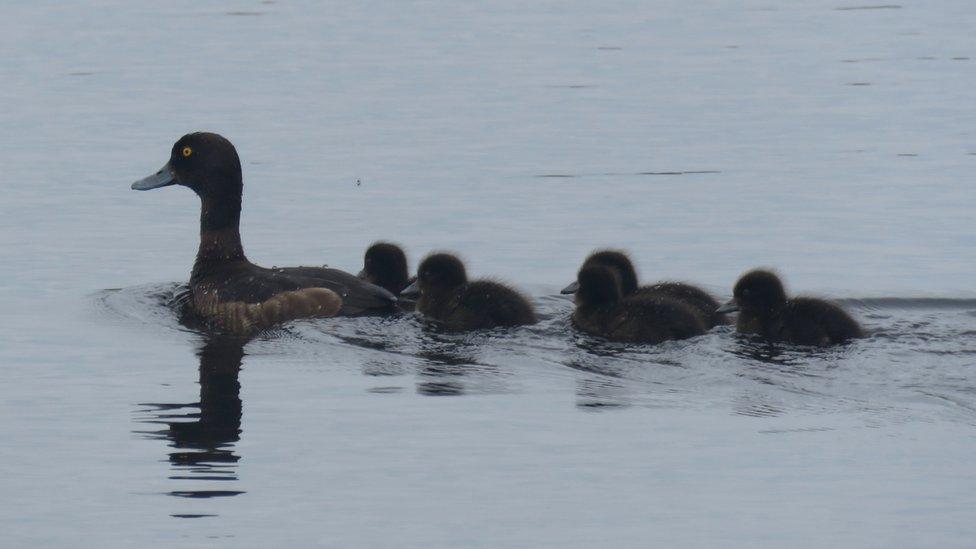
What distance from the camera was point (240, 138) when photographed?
57.4 ft

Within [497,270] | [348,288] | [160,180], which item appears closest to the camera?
[348,288]

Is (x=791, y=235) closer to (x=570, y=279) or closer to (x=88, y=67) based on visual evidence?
(x=570, y=279)

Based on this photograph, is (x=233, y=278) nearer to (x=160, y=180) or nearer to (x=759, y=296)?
(x=160, y=180)

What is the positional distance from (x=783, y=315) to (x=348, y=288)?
8.32 ft

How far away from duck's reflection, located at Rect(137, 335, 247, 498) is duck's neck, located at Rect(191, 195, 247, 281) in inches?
58.2

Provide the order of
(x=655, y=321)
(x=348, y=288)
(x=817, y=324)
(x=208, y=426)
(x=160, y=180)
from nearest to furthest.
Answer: (x=208, y=426) < (x=817, y=324) < (x=655, y=321) < (x=348, y=288) < (x=160, y=180)

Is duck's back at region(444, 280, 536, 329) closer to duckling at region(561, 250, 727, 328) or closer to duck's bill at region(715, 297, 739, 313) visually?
duckling at region(561, 250, 727, 328)

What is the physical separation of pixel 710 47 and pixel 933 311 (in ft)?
41.4

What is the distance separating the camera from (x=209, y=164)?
12062mm

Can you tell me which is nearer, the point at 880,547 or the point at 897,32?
the point at 880,547

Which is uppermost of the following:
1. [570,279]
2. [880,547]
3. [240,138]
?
[240,138]

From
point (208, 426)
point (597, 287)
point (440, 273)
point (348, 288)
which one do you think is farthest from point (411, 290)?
point (208, 426)

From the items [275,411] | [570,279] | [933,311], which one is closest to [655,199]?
[570,279]

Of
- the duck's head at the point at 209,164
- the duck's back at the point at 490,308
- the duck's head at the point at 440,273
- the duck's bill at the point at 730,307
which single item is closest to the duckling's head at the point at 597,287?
the duck's back at the point at 490,308
